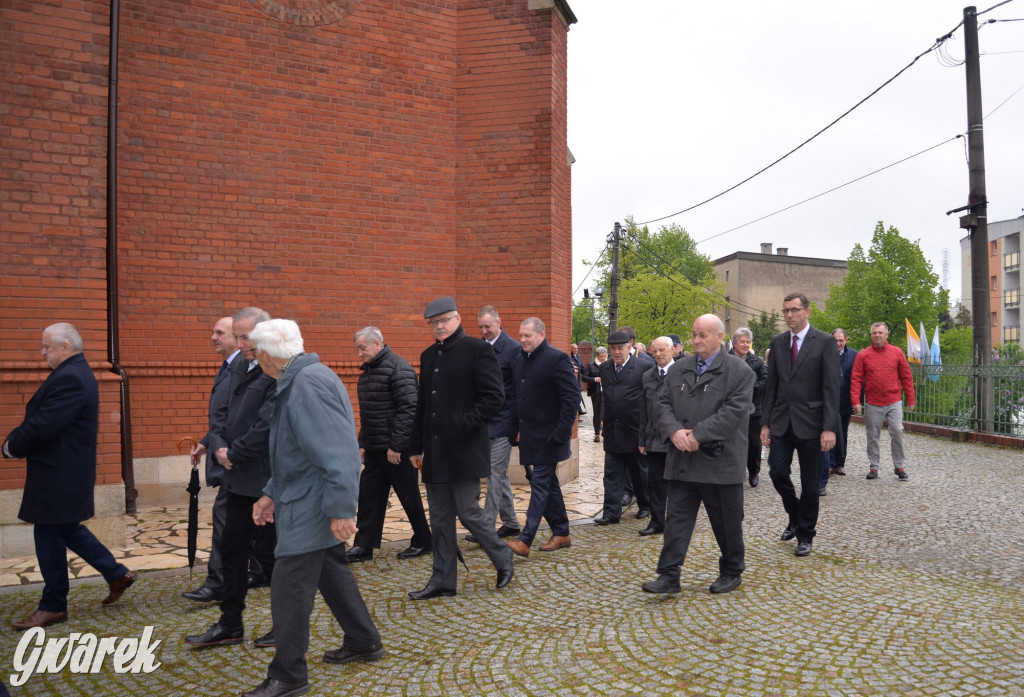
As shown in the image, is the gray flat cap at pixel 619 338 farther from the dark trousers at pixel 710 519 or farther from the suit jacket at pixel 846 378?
the suit jacket at pixel 846 378

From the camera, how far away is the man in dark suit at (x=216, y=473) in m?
5.13

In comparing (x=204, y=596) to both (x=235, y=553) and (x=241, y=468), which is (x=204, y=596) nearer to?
(x=235, y=553)

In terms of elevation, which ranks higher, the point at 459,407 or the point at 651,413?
the point at 459,407

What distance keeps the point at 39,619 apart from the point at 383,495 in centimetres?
258

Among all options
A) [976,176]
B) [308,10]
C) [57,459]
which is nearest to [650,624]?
[57,459]

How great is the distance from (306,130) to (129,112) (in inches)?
74.7

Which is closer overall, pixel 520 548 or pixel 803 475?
pixel 520 548

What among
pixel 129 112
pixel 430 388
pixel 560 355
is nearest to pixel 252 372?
pixel 430 388

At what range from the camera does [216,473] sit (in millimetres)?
5109

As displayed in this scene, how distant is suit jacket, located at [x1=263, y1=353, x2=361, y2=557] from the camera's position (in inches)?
147

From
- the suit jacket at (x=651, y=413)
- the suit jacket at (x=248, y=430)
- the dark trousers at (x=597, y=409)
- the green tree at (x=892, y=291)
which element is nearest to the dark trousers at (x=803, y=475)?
the suit jacket at (x=651, y=413)

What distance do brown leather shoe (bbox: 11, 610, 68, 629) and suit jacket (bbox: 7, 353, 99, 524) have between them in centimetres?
57

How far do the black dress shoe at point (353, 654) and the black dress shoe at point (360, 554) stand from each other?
7.08 feet

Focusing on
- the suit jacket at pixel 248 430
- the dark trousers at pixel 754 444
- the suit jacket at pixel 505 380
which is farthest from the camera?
the dark trousers at pixel 754 444
